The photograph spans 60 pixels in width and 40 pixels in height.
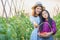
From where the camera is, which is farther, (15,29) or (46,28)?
(15,29)

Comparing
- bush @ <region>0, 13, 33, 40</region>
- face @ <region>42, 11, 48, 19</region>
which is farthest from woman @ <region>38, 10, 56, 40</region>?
bush @ <region>0, 13, 33, 40</region>

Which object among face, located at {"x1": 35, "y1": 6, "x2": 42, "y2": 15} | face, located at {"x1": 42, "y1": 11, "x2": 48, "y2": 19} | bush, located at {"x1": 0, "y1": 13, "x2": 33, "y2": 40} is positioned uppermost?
face, located at {"x1": 35, "y1": 6, "x2": 42, "y2": 15}

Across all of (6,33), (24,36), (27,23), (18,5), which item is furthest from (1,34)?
(18,5)

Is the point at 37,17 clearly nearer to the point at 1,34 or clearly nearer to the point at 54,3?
the point at 1,34

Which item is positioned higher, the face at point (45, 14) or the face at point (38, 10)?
the face at point (38, 10)

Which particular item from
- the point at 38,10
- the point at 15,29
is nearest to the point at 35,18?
the point at 38,10

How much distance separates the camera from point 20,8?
5.65 metres

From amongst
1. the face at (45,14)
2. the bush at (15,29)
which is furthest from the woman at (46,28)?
the bush at (15,29)

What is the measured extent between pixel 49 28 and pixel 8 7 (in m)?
2.11

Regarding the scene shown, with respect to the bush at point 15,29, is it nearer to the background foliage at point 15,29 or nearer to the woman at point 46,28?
the background foliage at point 15,29

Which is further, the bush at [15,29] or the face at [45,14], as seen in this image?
the face at [45,14]

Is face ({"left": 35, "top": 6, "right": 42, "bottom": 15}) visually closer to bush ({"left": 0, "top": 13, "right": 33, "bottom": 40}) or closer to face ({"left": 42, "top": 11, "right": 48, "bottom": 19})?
face ({"left": 42, "top": 11, "right": 48, "bottom": 19})

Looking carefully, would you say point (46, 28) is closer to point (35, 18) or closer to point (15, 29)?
point (35, 18)

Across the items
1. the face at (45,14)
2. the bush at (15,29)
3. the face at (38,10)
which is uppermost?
the face at (38,10)
